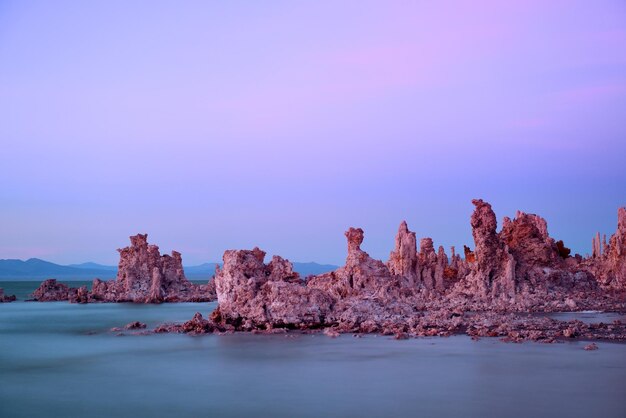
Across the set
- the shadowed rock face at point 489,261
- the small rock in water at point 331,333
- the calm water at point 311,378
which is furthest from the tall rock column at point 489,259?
the calm water at point 311,378

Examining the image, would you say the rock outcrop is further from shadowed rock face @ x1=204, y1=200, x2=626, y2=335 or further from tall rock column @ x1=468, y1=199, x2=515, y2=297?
tall rock column @ x1=468, y1=199, x2=515, y2=297

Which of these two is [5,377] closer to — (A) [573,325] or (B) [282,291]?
(B) [282,291]

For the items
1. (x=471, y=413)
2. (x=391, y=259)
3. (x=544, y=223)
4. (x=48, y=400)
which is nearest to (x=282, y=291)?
(x=48, y=400)

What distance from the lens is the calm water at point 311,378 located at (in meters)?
14.0

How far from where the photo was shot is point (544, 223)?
54531mm

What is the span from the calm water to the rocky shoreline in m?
1.60

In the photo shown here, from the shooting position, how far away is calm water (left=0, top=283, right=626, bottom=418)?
13953 millimetres

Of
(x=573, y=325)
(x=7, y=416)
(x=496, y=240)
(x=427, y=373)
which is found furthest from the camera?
(x=496, y=240)

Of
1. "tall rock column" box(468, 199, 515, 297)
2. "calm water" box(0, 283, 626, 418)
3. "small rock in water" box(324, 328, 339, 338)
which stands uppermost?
"tall rock column" box(468, 199, 515, 297)

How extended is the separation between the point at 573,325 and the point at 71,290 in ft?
175

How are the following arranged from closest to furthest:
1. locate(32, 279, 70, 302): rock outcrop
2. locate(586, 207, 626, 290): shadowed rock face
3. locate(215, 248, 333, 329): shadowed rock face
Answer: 1. locate(215, 248, 333, 329): shadowed rock face
2. locate(586, 207, 626, 290): shadowed rock face
3. locate(32, 279, 70, 302): rock outcrop

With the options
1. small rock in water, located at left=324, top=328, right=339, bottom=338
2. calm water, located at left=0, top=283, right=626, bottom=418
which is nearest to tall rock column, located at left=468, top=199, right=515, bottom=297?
small rock in water, located at left=324, top=328, right=339, bottom=338

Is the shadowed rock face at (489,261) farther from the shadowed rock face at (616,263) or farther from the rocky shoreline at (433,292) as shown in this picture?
the shadowed rock face at (616,263)

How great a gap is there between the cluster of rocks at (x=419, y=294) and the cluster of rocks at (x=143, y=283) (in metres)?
23.3
